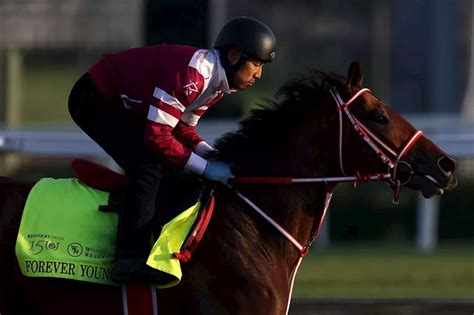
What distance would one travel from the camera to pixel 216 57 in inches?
195

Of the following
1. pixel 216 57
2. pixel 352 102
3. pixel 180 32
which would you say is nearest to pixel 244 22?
pixel 216 57

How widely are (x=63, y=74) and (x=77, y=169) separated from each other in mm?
9088

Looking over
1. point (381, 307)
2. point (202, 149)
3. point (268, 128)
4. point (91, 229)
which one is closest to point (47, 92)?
point (381, 307)

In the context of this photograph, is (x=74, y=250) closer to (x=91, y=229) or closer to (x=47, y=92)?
(x=91, y=229)

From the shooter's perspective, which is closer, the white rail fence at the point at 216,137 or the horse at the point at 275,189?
the horse at the point at 275,189

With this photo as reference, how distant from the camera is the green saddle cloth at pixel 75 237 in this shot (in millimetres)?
4801

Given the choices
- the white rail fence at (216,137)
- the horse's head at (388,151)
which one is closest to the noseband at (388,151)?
the horse's head at (388,151)

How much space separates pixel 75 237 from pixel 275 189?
0.79 meters

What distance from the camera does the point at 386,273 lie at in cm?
1012

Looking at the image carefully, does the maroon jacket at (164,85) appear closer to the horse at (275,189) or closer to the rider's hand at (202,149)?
the rider's hand at (202,149)

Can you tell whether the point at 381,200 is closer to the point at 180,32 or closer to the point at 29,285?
the point at 180,32

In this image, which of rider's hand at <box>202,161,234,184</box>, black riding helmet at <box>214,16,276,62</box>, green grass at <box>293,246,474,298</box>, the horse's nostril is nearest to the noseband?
the horse's nostril

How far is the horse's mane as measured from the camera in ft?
16.5

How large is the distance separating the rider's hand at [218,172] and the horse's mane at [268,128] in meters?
0.05
